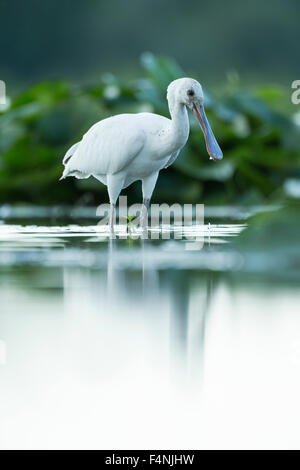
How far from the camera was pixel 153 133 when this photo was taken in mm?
4715

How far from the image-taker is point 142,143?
4.68 metres

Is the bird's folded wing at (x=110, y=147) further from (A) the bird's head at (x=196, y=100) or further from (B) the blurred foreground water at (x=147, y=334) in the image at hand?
(B) the blurred foreground water at (x=147, y=334)

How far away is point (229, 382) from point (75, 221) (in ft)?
11.6

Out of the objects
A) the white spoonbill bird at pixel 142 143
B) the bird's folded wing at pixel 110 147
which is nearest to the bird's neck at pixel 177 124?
the white spoonbill bird at pixel 142 143

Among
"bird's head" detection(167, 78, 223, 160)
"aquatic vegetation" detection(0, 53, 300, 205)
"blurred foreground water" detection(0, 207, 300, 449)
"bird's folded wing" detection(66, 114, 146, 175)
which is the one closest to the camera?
"blurred foreground water" detection(0, 207, 300, 449)

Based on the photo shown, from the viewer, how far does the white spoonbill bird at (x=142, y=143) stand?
4.55 meters

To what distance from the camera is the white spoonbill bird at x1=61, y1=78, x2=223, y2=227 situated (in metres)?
4.55

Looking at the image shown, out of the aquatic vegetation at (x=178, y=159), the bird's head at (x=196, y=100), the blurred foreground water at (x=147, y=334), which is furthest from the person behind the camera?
the aquatic vegetation at (x=178, y=159)

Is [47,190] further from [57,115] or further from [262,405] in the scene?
[262,405]

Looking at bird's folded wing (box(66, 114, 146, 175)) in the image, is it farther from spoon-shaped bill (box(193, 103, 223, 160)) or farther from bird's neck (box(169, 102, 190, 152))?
spoon-shaped bill (box(193, 103, 223, 160))

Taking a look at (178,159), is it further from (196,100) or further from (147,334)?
(147,334)

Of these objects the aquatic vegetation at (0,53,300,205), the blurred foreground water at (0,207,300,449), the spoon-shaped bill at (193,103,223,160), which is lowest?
the blurred foreground water at (0,207,300,449)

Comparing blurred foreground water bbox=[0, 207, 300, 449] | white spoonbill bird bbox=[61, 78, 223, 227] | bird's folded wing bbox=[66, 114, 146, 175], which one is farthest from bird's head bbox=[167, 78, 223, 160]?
blurred foreground water bbox=[0, 207, 300, 449]

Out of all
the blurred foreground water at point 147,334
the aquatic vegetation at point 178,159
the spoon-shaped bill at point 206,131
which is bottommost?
the blurred foreground water at point 147,334
